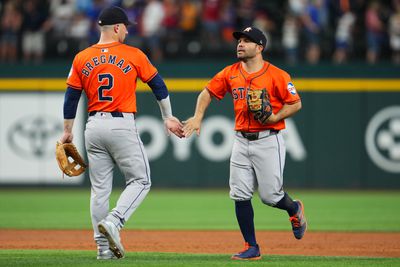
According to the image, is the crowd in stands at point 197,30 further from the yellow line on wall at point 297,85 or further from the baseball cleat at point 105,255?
the baseball cleat at point 105,255

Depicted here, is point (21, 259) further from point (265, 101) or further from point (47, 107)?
point (47, 107)

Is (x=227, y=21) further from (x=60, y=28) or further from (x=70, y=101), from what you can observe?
(x=70, y=101)

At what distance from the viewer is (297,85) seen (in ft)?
55.5

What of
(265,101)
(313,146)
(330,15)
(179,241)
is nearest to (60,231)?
(179,241)

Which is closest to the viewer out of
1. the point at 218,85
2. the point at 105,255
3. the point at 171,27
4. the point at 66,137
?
the point at 105,255

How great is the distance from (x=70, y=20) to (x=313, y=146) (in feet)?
18.4

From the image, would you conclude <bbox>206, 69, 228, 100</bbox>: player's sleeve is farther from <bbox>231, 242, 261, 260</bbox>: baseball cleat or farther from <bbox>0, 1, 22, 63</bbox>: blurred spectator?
<bbox>0, 1, 22, 63</bbox>: blurred spectator

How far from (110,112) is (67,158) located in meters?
0.73

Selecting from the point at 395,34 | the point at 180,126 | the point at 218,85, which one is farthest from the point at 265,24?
the point at 180,126

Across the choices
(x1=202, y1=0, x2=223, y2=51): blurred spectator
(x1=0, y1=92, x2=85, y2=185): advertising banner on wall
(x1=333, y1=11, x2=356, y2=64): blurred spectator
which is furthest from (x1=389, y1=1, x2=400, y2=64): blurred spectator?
(x1=0, y1=92, x2=85, y2=185): advertising banner on wall

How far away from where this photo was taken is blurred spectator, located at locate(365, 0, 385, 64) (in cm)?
1703

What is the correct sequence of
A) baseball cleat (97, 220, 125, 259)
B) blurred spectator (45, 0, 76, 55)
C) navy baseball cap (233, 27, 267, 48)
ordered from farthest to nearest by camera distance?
blurred spectator (45, 0, 76, 55)
navy baseball cap (233, 27, 267, 48)
baseball cleat (97, 220, 125, 259)

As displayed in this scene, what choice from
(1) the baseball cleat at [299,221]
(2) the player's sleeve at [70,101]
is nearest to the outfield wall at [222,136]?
(1) the baseball cleat at [299,221]

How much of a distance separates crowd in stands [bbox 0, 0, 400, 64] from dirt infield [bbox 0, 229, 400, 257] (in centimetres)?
731
